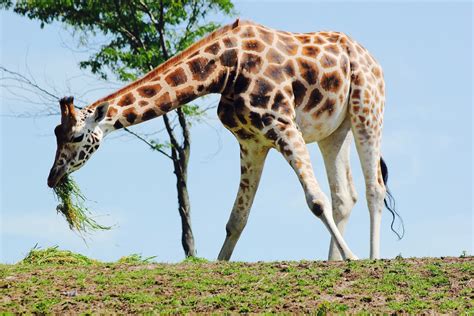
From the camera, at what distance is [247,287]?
12.7 meters

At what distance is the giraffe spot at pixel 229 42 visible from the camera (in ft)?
47.6

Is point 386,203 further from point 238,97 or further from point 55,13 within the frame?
point 55,13

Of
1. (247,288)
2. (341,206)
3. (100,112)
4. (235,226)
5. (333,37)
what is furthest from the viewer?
(333,37)

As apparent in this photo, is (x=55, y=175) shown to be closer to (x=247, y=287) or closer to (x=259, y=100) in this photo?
(x=259, y=100)

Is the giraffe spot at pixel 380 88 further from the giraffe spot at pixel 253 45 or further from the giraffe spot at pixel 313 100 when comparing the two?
the giraffe spot at pixel 253 45

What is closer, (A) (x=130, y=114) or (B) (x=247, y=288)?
(B) (x=247, y=288)

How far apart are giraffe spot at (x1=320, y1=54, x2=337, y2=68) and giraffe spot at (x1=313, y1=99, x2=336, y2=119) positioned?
0.54 m

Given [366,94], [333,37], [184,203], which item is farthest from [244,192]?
[184,203]

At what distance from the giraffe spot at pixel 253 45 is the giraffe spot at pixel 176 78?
3.16 ft

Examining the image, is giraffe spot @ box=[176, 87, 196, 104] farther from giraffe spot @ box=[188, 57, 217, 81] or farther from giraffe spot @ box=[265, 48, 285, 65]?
giraffe spot @ box=[265, 48, 285, 65]

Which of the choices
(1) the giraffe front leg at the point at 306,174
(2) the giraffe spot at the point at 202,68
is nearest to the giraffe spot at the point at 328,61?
(1) the giraffe front leg at the point at 306,174

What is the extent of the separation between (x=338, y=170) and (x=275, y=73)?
209cm

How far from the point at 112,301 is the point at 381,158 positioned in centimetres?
574

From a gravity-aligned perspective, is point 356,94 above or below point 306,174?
above
